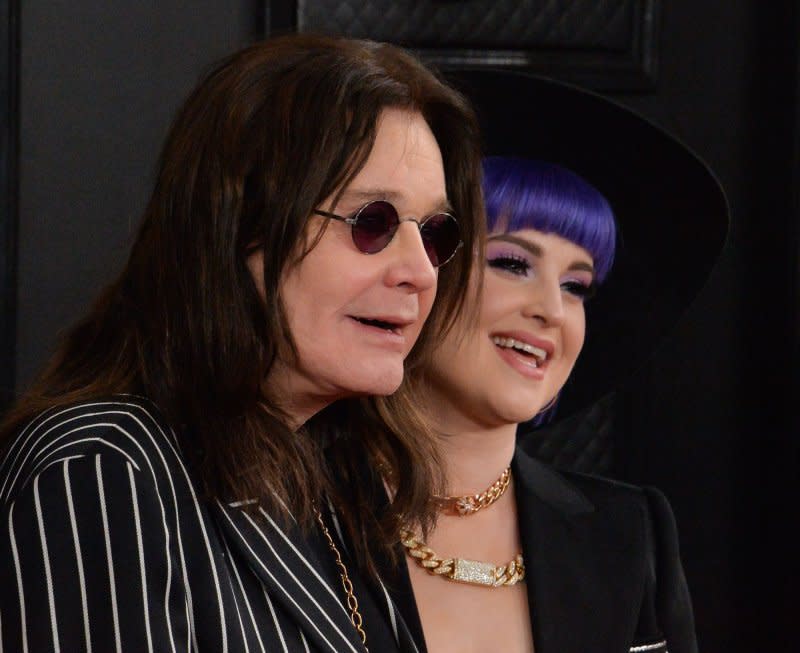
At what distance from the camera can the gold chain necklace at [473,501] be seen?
1.66 m

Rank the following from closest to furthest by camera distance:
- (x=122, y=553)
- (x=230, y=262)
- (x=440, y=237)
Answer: (x=122, y=553) → (x=230, y=262) → (x=440, y=237)

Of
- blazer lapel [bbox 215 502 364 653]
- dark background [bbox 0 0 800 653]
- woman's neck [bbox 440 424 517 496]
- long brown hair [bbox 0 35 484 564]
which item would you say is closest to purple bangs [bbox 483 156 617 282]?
woman's neck [bbox 440 424 517 496]

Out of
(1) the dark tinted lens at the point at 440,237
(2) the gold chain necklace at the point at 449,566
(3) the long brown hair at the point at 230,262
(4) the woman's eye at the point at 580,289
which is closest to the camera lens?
(3) the long brown hair at the point at 230,262

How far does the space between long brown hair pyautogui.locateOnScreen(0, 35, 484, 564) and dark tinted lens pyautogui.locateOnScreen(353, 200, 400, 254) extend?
36mm

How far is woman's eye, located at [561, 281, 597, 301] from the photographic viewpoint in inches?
69.3

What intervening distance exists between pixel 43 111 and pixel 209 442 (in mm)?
1046

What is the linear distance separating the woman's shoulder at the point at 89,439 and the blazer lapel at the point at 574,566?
0.58 m

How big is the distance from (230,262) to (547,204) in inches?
21.7

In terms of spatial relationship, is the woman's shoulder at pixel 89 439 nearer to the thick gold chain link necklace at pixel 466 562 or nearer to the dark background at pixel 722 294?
the thick gold chain link necklace at pixel 466 562

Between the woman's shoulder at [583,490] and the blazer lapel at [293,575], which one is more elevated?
the blazer lapel at [293,575]

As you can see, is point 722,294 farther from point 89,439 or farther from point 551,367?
point 89,439

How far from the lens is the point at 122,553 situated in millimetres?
1132

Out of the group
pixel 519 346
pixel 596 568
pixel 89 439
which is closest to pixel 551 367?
pixel 519 346

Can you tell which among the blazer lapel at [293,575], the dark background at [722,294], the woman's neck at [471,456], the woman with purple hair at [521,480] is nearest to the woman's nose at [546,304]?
the woman with purple hair at [521,480]
